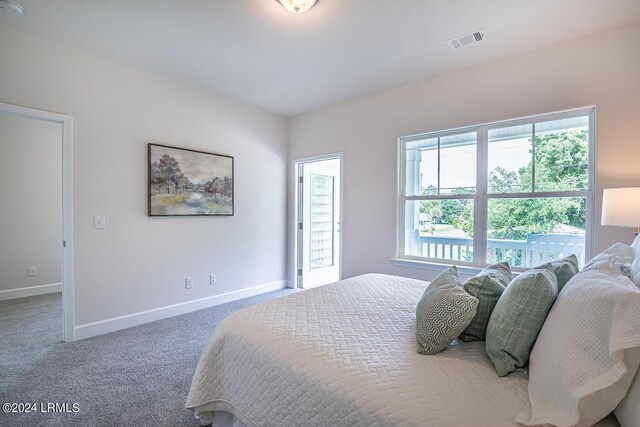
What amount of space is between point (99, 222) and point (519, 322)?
337cm

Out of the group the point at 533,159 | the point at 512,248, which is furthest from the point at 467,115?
the point at 512,248

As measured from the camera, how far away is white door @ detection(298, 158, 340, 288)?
184 inches

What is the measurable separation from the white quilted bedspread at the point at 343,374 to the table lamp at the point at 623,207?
4.67 ft

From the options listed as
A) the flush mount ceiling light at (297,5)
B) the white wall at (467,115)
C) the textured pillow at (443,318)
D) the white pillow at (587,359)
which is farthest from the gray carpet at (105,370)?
the flush mount ceiling light at (297,5)

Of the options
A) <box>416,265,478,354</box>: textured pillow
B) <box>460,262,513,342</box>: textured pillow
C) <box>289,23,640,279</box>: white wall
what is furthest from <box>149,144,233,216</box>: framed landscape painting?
<box>460,262,513,342</box>: textured pillow

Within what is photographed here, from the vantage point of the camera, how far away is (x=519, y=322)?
1.13m

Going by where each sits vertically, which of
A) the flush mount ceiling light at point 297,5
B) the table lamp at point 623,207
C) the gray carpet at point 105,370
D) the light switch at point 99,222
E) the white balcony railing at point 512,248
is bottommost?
the gray carpet at point 105,370

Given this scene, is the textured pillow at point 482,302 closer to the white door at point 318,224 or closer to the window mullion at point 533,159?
the window mullion at point 533,159

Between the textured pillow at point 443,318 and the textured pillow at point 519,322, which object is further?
the textured pillow at point 443,318

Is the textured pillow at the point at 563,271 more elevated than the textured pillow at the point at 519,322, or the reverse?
the textured pillow at the point at 563,271

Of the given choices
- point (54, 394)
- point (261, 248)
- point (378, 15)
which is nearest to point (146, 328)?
point (54, 394)

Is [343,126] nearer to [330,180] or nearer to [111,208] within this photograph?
[330,180]

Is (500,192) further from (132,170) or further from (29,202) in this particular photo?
(29,202)

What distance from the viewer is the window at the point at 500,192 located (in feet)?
8.63
